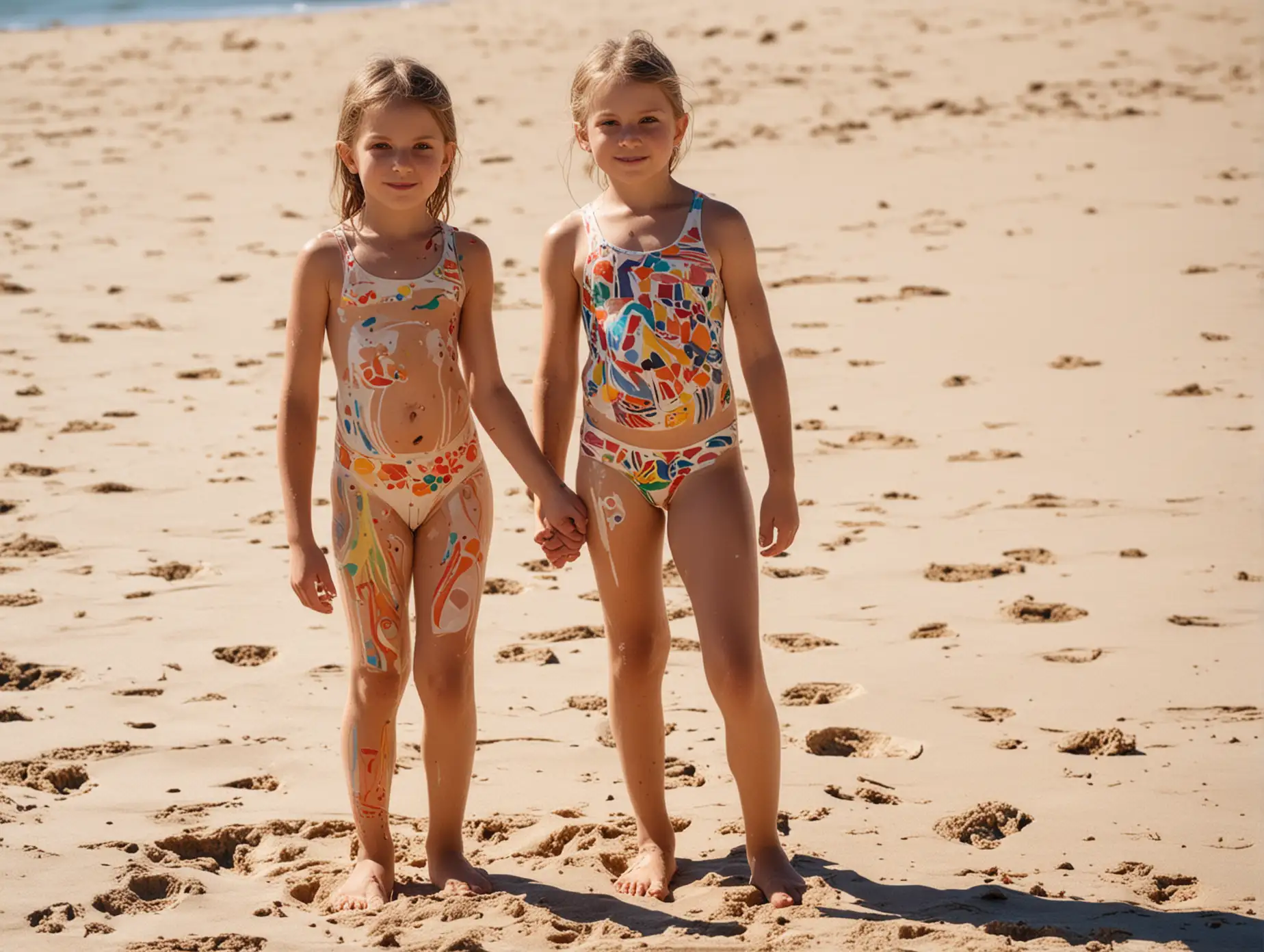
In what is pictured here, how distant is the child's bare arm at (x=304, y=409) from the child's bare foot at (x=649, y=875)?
90cm

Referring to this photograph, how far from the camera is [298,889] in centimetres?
352

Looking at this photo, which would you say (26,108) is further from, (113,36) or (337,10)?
(337,10)

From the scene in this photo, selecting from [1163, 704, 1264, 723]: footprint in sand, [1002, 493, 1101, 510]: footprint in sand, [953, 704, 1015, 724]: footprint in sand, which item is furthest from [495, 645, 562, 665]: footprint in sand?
[1002, 493, 1101, 510]: footprint in sand

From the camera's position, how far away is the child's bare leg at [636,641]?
350 centimetres

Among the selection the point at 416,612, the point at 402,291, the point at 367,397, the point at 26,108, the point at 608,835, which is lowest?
the point at 608,835

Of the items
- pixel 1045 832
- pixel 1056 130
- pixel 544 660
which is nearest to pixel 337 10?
pixel 1056 130

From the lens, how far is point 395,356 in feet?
11.4

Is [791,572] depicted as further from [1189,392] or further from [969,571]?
[1189,392]

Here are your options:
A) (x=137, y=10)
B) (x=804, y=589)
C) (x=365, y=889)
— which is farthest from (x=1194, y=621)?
(x=137, y=10)

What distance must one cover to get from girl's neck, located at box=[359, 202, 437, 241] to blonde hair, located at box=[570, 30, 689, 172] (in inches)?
16.7

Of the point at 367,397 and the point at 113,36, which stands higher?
the point at 113,36

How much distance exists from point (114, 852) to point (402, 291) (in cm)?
145

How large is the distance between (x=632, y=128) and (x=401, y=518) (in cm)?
100

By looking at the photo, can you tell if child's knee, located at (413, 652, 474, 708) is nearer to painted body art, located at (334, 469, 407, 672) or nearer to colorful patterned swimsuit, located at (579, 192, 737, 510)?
painted body art, located at (334, 469, 407, 672)
